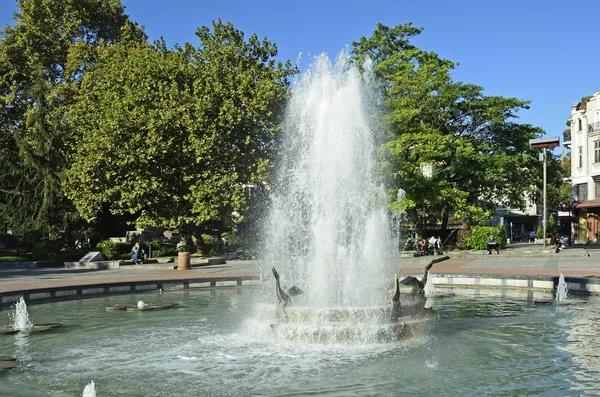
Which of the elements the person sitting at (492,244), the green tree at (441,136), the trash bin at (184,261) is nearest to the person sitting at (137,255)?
the trash bin at (184,261)

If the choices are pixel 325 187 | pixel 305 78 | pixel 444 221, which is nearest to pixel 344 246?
pixel 325 187

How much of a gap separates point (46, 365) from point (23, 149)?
108 feet

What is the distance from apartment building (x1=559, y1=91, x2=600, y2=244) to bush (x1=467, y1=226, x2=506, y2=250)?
17.2 m

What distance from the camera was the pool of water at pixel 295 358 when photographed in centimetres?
840

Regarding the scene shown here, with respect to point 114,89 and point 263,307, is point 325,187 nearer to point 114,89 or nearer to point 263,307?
point 263,307

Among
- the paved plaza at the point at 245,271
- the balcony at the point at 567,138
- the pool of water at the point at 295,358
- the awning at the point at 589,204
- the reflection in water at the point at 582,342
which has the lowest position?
the pool of water at the point at 295,358

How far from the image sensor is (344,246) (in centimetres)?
1438

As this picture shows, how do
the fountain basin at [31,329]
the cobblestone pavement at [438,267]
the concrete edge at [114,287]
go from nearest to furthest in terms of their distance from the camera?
1. the fountain basin at [31,329]
2. the concrete edge at [114,287]
3. the cobblestone pavement at [438,267]

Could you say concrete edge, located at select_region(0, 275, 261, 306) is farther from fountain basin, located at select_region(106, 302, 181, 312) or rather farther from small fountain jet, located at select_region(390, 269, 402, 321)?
small fountain jet, located at select_region(390, 269, 402, 321)

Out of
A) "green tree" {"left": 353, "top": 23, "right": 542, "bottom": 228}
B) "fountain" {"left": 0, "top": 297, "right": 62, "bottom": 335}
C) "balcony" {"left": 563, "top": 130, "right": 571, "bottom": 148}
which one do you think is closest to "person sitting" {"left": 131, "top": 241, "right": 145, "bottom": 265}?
"green tree" {"left": 353, "top": 23, "right": 542, "bottom": 228}

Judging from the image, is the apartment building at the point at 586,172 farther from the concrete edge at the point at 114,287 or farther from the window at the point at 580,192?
the concrete edge at the point at 114,287

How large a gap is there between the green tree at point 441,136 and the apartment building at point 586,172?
13080 mm

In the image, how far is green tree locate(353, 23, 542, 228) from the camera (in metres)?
39.2

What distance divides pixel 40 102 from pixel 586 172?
45.9 metres
